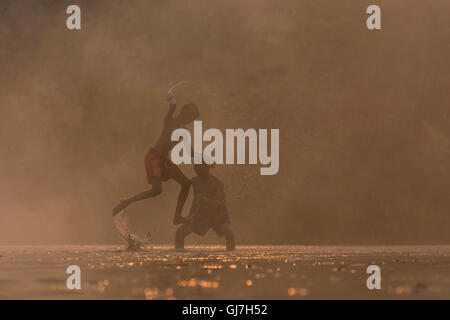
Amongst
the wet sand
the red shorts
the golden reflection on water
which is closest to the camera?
the wet sand

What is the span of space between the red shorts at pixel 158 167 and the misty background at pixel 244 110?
19530 mm

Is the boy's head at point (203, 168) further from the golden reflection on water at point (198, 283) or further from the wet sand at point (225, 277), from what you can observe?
the golden reflection on water at point (198, 283)

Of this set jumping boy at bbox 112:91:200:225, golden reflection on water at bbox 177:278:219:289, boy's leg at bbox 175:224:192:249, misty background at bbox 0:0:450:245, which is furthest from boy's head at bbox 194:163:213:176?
misty background at bbox 0:0:450:245

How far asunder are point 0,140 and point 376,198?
24813 mm

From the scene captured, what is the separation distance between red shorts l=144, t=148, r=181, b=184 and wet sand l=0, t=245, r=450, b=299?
2.79m

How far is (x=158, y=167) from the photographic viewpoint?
30703mm

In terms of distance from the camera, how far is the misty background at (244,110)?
5350 centimetres

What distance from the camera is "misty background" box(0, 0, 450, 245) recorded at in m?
53.5

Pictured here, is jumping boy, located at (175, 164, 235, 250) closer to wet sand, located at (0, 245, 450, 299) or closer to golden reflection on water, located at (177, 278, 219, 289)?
wet sand, located at (0, 245, 450, 299)

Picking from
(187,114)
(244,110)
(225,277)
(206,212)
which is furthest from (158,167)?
(244,110)

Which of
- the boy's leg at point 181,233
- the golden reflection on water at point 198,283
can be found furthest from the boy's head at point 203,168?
the golden reflection on water at point 198,283

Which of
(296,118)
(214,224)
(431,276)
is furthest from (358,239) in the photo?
(431,276)

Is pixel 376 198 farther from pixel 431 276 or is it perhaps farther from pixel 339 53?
pixel 431 276

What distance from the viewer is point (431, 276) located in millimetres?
20844
